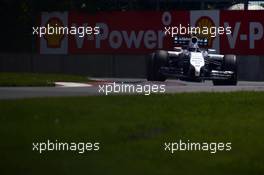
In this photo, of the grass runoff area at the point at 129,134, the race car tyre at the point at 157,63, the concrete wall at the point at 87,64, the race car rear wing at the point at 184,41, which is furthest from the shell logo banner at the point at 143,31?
the grass runoff area at the point at 129,134

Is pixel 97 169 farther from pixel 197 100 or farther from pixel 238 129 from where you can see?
pixel 197 100

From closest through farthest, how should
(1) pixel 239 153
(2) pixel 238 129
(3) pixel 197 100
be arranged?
(1) pixel 239 153, (2) pixel 238 129, (3) pixel 197 100

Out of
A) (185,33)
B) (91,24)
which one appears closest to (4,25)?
(91,24)

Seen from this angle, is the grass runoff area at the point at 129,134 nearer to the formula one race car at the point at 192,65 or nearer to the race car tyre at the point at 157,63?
the formula one race car at the point at 192,65

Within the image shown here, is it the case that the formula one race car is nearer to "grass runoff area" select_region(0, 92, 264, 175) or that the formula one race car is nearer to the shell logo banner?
"grass runoff area" select_region(0, 92, 264, 175)

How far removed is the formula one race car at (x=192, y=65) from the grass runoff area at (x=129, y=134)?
7.49 metres

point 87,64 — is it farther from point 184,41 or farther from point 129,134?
point 129,134

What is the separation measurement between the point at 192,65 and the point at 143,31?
13.9 metres

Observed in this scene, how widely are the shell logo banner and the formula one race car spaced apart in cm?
1012

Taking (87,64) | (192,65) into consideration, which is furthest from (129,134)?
(87,64)

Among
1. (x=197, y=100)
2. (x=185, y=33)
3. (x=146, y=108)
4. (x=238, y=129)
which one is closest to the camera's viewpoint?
(x=238, y=129)

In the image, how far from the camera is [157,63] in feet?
76.4

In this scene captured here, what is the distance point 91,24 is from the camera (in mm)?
36656

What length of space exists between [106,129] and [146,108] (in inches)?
138
